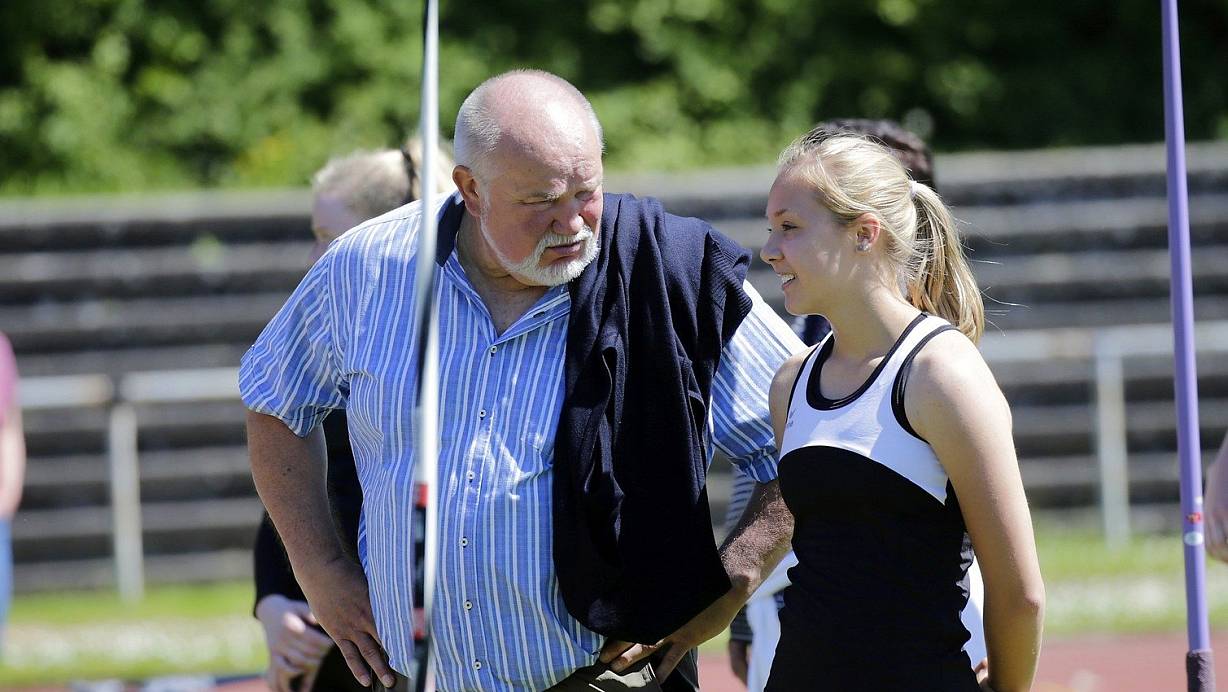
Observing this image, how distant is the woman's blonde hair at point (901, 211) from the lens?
2.83 metres

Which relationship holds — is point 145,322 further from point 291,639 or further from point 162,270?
point 291,639

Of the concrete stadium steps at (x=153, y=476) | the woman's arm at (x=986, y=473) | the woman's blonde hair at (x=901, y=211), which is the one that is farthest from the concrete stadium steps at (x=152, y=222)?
the woman's arm at (x=986, y=473)

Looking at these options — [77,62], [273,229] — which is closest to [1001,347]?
[273,229]

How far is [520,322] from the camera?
2.94 meters

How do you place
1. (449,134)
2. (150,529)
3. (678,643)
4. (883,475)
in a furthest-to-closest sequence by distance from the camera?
1. (449,134)
2. (150,529)
3. (678,643)
4. (883,475)

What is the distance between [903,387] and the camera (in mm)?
2662

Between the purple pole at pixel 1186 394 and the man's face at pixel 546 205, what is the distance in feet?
3.48

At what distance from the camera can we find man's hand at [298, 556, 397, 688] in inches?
118

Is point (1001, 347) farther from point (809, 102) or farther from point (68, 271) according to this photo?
point (68, 271)

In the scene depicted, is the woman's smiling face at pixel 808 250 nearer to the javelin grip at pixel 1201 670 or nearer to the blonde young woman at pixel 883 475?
the blonde young woman at pixel 883 475

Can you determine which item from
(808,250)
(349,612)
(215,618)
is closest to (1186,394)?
(808,250)

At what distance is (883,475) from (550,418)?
0.63 m

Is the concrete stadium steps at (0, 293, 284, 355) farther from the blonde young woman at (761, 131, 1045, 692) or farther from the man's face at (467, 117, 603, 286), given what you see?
the blonde young woman at (761, 131, 1045, 692)

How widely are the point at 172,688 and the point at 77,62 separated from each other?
23.0 feet
